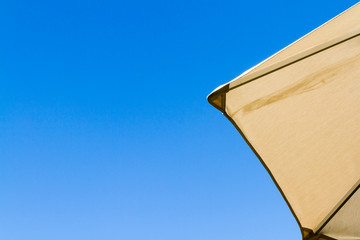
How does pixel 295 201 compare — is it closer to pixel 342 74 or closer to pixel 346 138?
pixel 346 138

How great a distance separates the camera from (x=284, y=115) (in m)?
2.45

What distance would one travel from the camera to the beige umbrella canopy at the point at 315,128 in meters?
2.26

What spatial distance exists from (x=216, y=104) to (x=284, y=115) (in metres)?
0.75

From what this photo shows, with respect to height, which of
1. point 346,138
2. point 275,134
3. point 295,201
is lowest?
point 295,201

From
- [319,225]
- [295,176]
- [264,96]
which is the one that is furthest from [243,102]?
[319,225]

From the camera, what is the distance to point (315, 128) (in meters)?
2.58

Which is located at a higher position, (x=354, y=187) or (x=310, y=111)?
(x=310, y=111)

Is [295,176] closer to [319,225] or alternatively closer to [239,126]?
[319,225]

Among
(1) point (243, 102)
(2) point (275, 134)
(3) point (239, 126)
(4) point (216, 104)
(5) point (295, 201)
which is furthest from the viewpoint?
(5) point (295, 201)

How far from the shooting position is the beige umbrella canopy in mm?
2256

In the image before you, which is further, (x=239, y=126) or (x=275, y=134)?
(x=275, y=134)

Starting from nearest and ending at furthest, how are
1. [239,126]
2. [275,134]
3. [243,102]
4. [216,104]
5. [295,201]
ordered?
[216,104] → [243,102] → [239,126] → [275,134] → [295,201]

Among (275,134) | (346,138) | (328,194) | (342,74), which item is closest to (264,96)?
(275,134)

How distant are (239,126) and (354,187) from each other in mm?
1111
